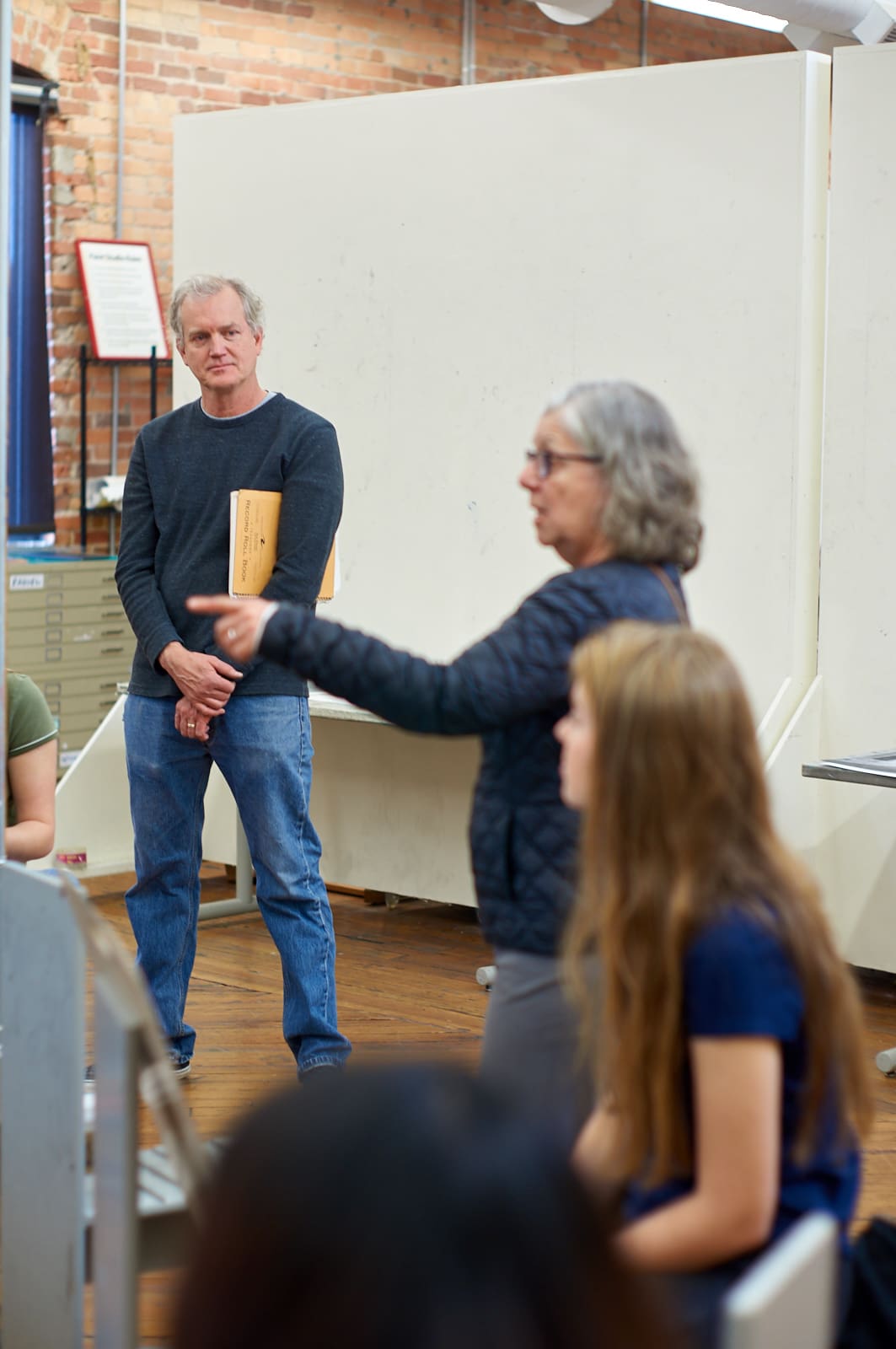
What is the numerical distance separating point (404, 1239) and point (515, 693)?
1.31m

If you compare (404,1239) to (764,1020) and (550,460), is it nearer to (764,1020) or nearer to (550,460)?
(764,1020)

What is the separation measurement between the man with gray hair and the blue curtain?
11.3ft

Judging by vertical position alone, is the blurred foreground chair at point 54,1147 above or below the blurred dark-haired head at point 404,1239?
below

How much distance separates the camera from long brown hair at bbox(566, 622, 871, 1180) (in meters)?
1.38

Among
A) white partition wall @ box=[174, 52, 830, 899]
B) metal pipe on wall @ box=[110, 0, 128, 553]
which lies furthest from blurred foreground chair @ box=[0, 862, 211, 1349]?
metal pipe on wall @ box=[110, 0, 128, 553]

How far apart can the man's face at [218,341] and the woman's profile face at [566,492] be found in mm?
1361

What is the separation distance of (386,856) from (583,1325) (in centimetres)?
445

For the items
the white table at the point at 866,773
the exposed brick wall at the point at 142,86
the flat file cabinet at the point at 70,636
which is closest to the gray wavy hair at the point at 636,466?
the white table at the point at 866,773

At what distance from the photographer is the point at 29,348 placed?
21.8 feet

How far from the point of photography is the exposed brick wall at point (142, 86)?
6.55 metres

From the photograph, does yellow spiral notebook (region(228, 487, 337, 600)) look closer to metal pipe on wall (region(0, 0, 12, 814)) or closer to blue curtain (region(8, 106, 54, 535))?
metal pipe on wall (region(0, 0, 12, 814))

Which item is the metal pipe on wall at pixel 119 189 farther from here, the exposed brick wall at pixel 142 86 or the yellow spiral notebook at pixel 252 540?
the yellow spiral notebook at pixel 252 540

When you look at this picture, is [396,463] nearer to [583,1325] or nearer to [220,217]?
[220,217]

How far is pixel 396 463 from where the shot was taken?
484 centimetres
